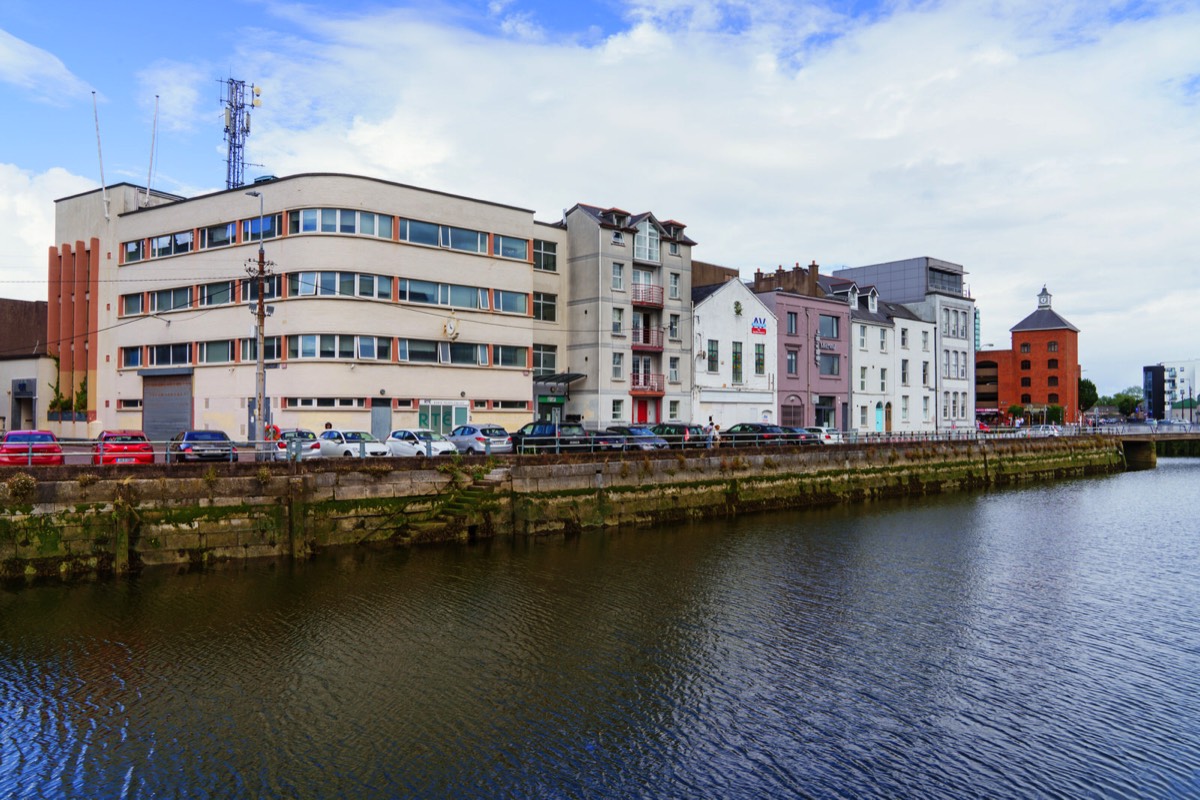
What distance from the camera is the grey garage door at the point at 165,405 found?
161 feet

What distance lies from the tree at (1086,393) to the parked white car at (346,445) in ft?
445

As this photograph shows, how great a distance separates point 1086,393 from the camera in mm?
138125

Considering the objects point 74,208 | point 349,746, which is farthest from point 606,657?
point 74,208

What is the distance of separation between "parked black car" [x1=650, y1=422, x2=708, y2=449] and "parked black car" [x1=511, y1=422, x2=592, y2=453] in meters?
4.36

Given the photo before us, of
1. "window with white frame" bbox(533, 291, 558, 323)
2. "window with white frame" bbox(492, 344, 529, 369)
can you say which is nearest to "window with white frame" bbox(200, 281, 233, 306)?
"window with white frame" bbox(492, 344, 529, 369)

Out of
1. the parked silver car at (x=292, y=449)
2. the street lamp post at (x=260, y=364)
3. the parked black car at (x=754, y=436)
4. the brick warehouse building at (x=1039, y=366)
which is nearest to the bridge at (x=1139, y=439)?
the brick warehouse building at (x=1039, y=366)

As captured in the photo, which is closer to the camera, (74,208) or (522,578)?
(522,578)

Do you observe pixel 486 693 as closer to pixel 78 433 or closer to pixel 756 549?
pixel 756 549

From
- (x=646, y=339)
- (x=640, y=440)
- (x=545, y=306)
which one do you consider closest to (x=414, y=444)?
(x=640, y=440)

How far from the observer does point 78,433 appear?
54531mm

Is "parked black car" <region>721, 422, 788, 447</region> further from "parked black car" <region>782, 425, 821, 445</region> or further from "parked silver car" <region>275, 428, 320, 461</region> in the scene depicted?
"parked silver car" <region>275, 428, 320, 461</region>

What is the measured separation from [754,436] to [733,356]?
749 inches

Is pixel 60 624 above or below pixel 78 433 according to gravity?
below

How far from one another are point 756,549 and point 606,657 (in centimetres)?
1323
